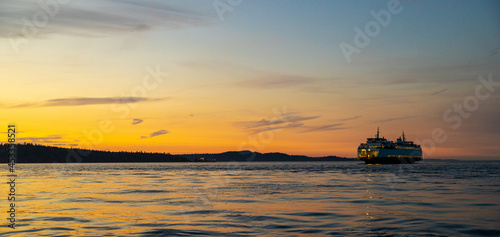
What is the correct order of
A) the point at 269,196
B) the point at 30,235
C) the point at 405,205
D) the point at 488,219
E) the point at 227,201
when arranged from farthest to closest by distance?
the point at 269,196, the point at 227,201, the point at 405,205, the point at 488,219, the point at 30,235

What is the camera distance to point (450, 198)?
43469 mm

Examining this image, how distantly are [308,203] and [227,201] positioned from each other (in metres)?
7.06

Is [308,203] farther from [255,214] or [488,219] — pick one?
[488,219]

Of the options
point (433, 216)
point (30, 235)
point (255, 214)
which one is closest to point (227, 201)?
point (255, 214)

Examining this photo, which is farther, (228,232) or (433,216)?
(433,216)

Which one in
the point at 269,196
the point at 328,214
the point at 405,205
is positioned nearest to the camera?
Result: the point at 328,214

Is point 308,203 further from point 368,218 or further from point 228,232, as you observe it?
point 228,232

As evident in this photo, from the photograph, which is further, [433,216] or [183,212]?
[183,212]

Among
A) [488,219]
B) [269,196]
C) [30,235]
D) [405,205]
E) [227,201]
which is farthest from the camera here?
[269,196]

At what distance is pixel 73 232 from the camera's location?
81.9 ft

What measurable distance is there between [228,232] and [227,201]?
641 inches

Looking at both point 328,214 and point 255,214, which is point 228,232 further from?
point 328,214

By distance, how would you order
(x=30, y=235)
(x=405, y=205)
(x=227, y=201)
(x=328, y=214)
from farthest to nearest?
(x=227, y=201)
(x=405, y=205)
(x=328, y=214)
(x=30, y=235)

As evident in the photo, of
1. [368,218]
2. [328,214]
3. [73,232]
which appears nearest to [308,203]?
[328,214]
